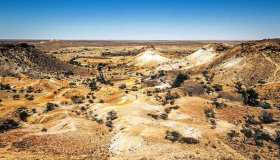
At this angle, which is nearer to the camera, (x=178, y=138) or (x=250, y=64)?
(x=178, y=138)

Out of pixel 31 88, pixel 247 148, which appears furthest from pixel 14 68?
pixel 247 148

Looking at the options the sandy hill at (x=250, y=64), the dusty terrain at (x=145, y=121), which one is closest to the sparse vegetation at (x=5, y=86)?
the dusty terrain at (x=145, y=121)

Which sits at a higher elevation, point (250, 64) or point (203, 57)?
point (250, 64)

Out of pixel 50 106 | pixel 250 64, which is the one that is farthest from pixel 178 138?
pixel 250 64

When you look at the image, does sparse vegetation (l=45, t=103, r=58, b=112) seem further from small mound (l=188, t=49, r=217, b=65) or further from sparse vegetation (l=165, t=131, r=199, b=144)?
small mound (l=188, t=49, r=217, b=65)

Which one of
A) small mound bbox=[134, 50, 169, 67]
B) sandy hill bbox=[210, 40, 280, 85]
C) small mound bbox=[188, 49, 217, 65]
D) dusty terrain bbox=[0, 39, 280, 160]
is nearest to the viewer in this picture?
dusty terrain bbox=[0, 39, 280, 160]

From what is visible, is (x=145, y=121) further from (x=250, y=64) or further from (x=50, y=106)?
(x=250, y=64)

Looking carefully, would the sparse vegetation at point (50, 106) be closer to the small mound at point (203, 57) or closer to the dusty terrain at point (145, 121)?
the dusty terrain at point (145, 121)

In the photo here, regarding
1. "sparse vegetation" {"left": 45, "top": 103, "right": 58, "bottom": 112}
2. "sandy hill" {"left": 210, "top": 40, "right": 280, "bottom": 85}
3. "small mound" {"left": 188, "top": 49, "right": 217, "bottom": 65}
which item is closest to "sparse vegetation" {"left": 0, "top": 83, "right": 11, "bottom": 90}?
"sparse vegetation" {"left": 45, "top": 103, "right": 58, "bottom": 112}
